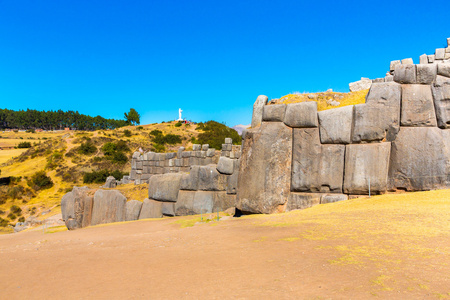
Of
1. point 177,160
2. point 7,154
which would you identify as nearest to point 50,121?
point 7,154

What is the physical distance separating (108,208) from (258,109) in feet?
24.9

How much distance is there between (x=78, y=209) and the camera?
40.0 feet

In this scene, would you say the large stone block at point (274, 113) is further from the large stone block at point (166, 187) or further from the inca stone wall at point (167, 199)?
the large stone block at point (166, 187)

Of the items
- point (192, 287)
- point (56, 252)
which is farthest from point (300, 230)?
point (56, 252)

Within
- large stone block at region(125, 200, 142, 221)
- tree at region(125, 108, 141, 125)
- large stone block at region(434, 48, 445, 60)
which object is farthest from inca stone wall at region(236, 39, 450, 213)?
tree at region(125, 108, 141, 125)

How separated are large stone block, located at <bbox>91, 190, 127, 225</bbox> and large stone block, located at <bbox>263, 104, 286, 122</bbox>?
24.9ft

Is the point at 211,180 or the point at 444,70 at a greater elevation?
the point at 444,70

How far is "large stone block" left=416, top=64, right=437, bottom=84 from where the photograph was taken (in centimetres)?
709

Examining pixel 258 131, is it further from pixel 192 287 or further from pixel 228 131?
pixel 228 131

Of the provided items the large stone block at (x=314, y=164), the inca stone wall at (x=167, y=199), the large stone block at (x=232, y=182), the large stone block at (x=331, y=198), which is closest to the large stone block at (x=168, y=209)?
the inca stone wall at (x=167, y=199)

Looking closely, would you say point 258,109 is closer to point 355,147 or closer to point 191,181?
point 355,147

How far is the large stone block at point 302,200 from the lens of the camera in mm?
7645

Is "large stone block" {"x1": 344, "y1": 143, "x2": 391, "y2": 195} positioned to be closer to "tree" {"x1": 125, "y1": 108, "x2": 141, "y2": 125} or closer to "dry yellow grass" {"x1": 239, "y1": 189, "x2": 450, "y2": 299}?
"dry yellow grass" {"x1": 239, "y1": 189, "x2": 450, "y2": 299}

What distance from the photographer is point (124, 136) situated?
46.9 m
